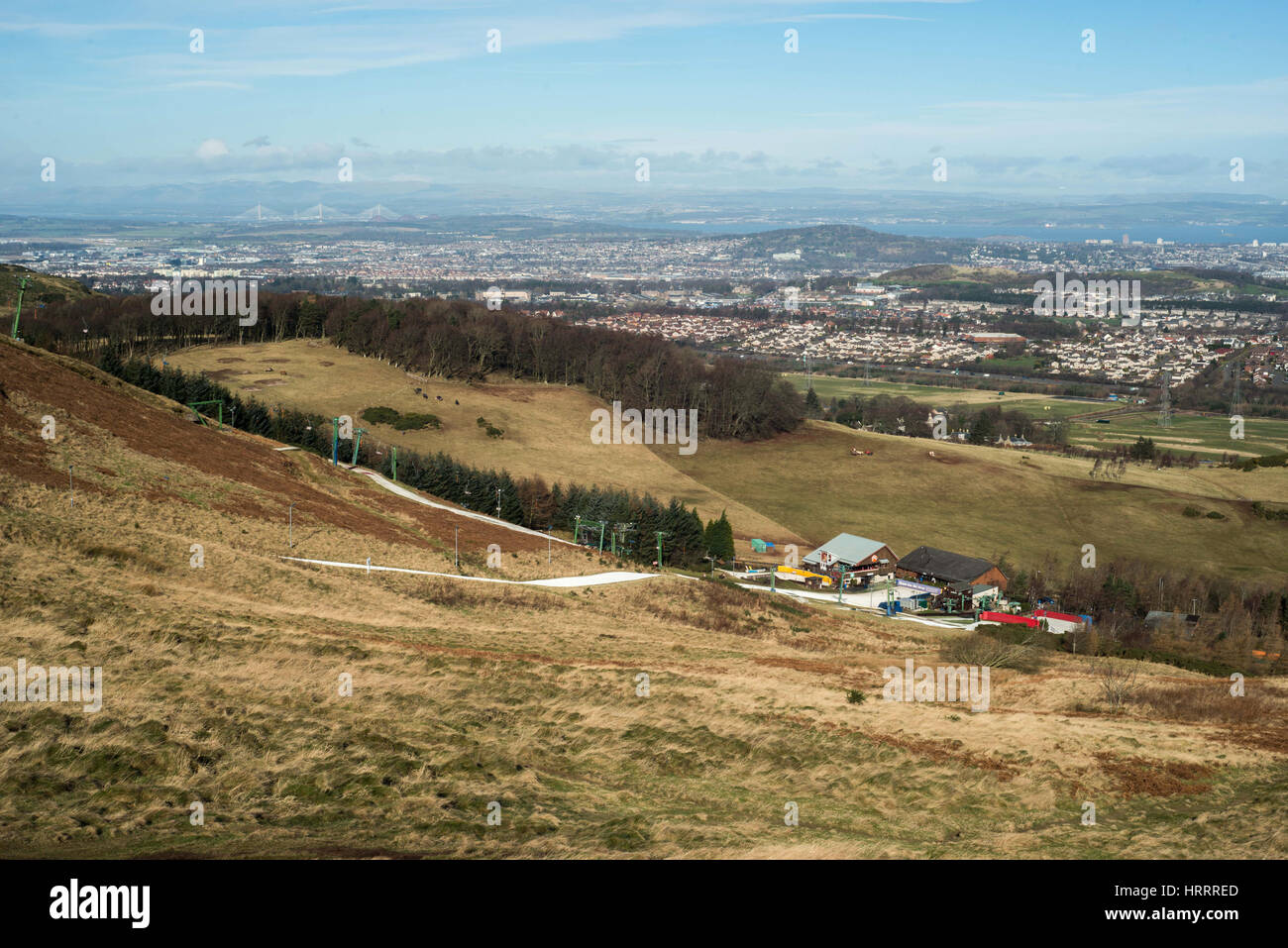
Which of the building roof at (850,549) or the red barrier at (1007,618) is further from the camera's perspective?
the building roof at (850,549)

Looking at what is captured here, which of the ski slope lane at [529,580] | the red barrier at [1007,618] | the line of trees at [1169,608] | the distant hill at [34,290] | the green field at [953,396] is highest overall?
the distant hill at [34,290]

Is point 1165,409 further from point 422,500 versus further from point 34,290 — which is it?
point 34,290

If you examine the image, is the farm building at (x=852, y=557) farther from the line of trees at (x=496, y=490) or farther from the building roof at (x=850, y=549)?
the line of trees at (x=496, y=490)

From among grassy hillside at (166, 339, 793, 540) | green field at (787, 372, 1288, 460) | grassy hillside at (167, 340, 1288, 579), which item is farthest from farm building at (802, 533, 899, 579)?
green field at (787, 372, 1288, 460)

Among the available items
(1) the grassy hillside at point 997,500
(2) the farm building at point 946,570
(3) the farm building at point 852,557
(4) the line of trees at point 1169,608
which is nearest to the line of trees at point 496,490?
(3) the farm building at point 852,557

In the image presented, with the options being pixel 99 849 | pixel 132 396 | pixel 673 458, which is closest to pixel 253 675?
pixel 99 849
